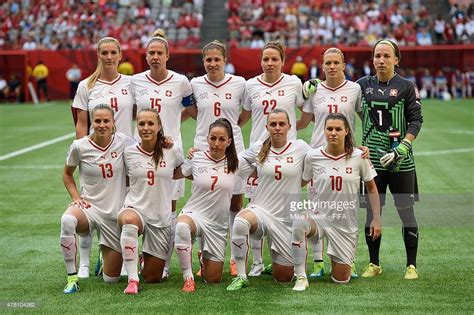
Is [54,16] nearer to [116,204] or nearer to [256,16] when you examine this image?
[256,16]

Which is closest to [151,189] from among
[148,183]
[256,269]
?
[148,183]

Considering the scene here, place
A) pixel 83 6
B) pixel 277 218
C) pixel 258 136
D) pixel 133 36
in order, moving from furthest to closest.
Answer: pixel 83 6
pixel 133 36
pixel 258 136
pixel 277 218

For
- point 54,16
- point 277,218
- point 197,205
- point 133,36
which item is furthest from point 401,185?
point 54,16

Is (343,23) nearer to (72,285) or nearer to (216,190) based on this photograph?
(216,190)

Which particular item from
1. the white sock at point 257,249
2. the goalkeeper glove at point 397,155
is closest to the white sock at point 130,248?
the white sock at point 257,249

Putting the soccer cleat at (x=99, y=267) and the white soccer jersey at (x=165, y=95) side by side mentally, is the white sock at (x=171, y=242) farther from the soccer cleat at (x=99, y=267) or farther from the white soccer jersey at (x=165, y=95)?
the white soccer jersey at (x=165, y=95)

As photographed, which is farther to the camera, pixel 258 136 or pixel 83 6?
pixel 83 6

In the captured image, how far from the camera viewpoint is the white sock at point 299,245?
7.96 metres

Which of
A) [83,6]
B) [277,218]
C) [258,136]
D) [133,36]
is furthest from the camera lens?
[83,6]

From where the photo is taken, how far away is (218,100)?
8.84 meters

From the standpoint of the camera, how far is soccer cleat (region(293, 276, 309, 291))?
7861 millimetres

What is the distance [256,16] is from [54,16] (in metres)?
8.61

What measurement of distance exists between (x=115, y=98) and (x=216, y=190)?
4.62ft

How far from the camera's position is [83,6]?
132 feet
